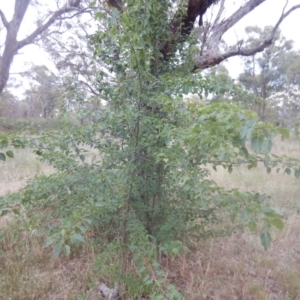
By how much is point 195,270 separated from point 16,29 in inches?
430

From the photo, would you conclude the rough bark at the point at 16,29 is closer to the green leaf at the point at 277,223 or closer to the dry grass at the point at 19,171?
the dry grass at the point at 19,171

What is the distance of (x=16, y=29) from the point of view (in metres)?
10.2

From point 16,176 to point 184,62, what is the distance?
4.21 metres

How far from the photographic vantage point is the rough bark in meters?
9.95

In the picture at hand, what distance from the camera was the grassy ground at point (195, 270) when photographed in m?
2.16

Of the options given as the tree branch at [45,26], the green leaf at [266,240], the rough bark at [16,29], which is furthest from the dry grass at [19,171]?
the tree branch at [45,26]

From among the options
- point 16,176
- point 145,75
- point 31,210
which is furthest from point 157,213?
point 16,176

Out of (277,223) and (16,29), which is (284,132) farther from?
(16,29)

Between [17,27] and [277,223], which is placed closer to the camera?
[277,223]

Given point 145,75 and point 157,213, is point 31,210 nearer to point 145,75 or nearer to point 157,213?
point 157,213

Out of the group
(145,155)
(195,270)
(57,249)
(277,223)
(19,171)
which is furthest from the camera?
(19,171)

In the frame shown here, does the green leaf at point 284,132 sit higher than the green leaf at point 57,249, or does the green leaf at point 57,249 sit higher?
the green leaf at point 284,132

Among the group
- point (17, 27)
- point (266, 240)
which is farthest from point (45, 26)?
point (266, 240)

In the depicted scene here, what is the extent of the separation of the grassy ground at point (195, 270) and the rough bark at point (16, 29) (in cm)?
912
